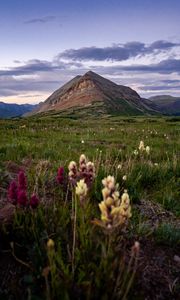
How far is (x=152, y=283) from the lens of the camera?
13.9 feet

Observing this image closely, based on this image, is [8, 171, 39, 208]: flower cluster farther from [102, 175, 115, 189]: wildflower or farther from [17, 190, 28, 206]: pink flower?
[102, 175, 115, 189]: wildflower

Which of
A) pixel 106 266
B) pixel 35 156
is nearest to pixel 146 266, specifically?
pixel 106 266

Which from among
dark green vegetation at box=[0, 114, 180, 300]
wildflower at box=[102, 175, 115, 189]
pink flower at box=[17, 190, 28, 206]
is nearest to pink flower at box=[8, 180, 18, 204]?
pink flower at box=[17, 190, 28, 206]

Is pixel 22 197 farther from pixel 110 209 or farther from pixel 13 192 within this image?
pixel 110 209

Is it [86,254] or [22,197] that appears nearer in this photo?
[86,254]

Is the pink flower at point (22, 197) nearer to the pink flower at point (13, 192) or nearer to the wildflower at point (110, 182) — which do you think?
the pink flower at point (13, 192)

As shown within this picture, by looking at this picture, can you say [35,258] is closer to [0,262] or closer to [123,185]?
[0,262]

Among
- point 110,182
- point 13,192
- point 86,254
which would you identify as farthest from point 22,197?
point 110,182

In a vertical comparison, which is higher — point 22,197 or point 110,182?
point 110,182

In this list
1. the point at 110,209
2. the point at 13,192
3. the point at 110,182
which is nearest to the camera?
the point at 110,209

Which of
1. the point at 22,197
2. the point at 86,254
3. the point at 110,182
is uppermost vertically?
the point at 110,182

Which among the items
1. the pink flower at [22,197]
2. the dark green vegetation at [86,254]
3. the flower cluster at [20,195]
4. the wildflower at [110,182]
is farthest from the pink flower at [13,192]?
the wildflower at [110,182]

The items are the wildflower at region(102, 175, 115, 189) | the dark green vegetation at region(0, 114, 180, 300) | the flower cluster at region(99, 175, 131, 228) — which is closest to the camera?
the flower cluster at region(99, 175, 131, 228)

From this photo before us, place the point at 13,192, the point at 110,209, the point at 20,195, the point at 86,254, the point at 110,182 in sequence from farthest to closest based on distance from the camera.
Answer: the point at 13,192, the point at 20,195, the point at 86,254, the point at 110,182, the point at 110,209
